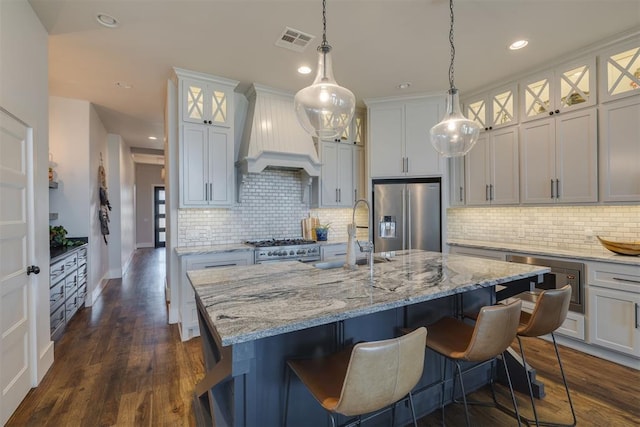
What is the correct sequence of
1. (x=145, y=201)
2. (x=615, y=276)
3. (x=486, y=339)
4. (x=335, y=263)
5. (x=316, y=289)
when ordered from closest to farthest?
(x=486, y=339)
(x=316, y=289)
(x=335, y=263)
(x=615, y=276)
(x=145, y=201)

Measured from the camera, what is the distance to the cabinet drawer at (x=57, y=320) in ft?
9.99

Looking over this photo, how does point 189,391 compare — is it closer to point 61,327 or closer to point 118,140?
point 61,327

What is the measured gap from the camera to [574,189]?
311 centimetres

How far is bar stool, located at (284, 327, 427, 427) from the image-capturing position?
1.09 metres

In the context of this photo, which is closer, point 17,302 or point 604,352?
point 17,302

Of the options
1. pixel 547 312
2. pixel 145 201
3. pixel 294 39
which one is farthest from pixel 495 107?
pixel 145 201

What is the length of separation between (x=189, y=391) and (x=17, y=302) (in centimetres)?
135

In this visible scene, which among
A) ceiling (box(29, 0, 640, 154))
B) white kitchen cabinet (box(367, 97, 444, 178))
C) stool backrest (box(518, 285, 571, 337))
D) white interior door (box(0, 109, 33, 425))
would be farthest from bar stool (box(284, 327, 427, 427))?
white kitchen cabinet (box(367, 97, 444, 178))

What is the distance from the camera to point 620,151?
2803 millimetres

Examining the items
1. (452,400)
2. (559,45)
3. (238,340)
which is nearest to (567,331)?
(452,400)

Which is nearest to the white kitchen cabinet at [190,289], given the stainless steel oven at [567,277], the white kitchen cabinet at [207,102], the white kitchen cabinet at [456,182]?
the white kitchen cabinet at [207,102]

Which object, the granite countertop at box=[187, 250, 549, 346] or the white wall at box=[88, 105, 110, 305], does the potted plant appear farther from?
the white wall at box=[88, 105, 110, 305]

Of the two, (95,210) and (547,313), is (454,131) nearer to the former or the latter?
(547,313)

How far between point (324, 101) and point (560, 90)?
297 centimetres
